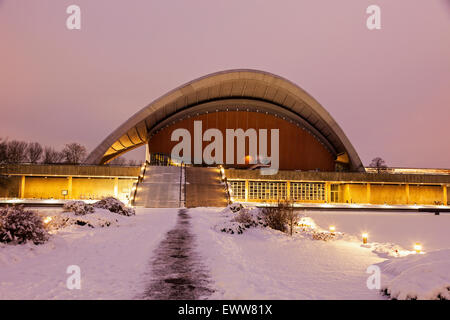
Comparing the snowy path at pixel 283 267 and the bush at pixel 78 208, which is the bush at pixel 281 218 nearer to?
the snowy path at pixel 283 267

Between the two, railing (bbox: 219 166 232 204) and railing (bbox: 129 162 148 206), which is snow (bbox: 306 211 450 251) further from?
railing (bbox: 129 162 148 206)

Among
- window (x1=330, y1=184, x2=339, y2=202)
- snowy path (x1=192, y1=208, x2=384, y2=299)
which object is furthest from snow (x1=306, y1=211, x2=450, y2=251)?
window (x1=330, y1=184, x2=339, y2=202)

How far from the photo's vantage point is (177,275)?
20.0 ft

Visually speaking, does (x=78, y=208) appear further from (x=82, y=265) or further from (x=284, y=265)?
(x=284, y=265)

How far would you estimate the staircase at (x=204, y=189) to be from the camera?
2667cm

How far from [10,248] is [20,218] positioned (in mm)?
A: 1099

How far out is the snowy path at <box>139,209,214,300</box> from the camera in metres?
5.07

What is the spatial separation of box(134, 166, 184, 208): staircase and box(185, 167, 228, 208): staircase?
0.82 meters

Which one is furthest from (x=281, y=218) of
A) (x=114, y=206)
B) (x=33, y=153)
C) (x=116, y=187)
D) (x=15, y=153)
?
(x=33, y=153)

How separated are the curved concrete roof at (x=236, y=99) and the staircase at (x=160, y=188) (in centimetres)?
971

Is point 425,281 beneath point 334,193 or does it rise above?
beneath

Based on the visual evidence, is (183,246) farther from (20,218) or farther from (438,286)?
(438,286)

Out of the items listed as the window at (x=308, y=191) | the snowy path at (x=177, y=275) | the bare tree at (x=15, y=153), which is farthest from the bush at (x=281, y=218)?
the bare tree at (x=15, y=153)

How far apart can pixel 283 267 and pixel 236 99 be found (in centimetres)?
4218
